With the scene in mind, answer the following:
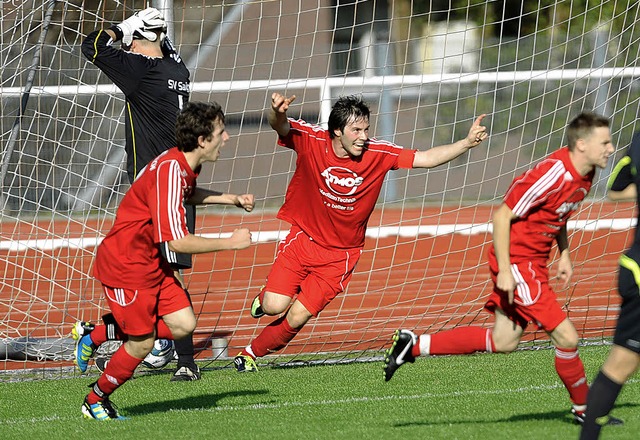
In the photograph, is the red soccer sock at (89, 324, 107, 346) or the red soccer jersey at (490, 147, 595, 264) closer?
the red soccer jersey at (490, 147, 595, 264)

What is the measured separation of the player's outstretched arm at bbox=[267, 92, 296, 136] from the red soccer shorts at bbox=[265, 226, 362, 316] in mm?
777

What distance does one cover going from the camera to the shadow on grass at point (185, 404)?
553cm

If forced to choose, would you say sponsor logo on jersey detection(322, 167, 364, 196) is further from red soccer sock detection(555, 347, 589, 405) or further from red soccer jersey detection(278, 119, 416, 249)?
red soccer sock detection(555, 347, 589, 405)

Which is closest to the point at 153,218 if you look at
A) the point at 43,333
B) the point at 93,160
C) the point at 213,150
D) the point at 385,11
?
the point at 213,150

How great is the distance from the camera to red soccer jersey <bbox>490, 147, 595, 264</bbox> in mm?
4500

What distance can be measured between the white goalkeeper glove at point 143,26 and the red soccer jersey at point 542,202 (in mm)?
3016

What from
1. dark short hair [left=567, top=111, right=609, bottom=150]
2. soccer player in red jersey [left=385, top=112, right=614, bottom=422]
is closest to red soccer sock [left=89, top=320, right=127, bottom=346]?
soccer player in red jersey [left=385, top=112, right=614, bottom=422]

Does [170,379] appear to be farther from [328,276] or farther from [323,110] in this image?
[323,110]

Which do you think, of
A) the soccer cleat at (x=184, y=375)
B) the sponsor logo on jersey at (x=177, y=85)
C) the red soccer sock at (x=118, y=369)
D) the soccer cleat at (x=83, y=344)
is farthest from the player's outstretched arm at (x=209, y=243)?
the sponsor logo on jersey at (x=177, y=85)

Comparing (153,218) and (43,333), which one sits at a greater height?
(153,218)

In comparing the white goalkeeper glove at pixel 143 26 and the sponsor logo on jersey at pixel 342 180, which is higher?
the white goalkeeper glove at pixel 143 26

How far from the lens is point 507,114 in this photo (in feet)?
41.4

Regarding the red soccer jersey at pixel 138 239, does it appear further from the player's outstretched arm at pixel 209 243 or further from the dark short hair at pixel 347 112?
the dark short hair at pixel 347 112

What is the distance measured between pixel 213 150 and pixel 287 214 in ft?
5.74
